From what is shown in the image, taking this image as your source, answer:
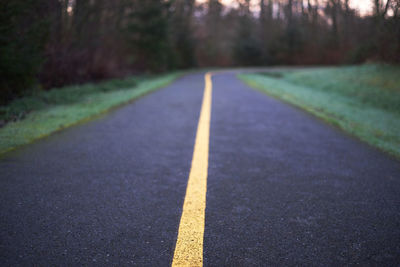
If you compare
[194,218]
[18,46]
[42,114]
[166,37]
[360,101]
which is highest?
[166,37]

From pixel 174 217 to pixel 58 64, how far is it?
1093 centimetres

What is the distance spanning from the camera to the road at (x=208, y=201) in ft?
6.31

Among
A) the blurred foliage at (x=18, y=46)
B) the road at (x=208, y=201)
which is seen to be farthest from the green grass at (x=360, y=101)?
the blurred foliage at (x=18, y=46)

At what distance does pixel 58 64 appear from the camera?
37.0 ft

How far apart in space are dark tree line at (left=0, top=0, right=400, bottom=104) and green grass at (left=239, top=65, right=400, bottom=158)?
1.09 meters

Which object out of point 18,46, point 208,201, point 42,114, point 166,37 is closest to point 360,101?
point 208,201

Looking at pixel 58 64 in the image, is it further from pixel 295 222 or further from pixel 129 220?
pixel 295 222

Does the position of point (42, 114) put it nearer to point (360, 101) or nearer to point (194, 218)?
point (194, 218)

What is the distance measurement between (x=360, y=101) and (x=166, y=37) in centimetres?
1950

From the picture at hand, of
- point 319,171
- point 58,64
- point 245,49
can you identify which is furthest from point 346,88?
point 245,49

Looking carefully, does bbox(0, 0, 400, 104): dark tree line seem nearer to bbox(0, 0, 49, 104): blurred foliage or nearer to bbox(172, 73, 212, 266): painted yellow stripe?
bbox(0, 0, 49, 104): blurred foliage

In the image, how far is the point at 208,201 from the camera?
2664 millimetres

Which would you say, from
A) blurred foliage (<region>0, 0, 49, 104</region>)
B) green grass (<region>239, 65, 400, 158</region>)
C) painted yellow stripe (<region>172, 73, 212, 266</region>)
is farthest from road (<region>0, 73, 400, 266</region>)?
blurred foliage (<region>0, 0, 49, 104</region>)

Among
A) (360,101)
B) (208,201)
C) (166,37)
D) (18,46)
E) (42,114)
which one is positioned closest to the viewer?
(208,201)
